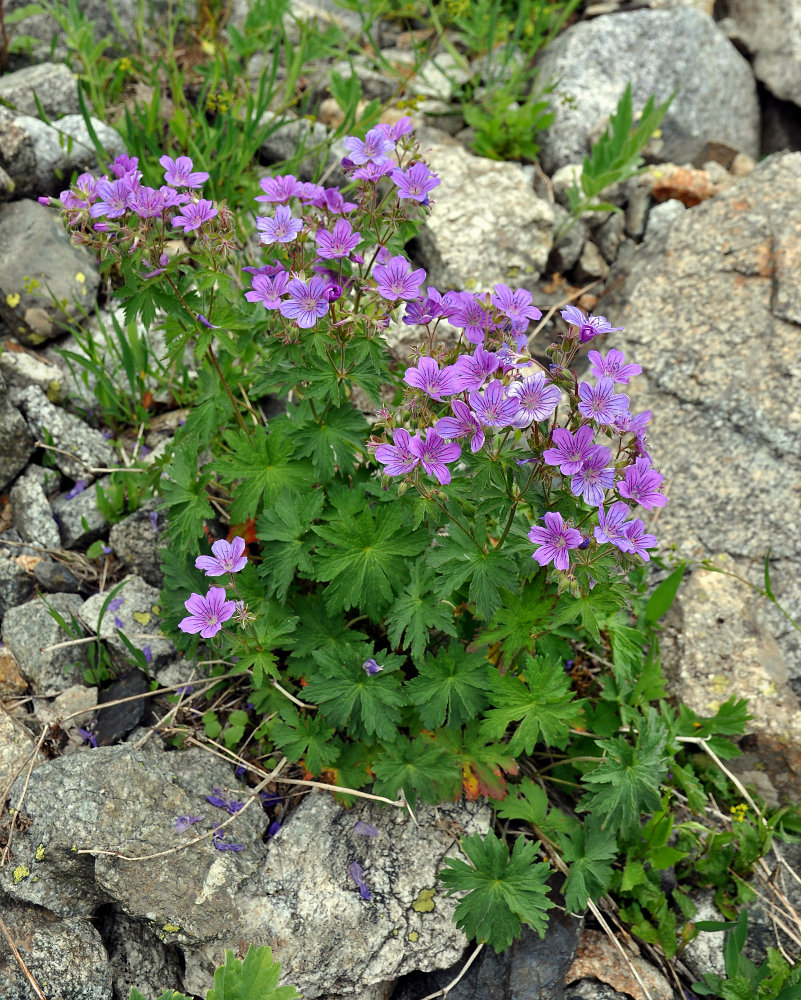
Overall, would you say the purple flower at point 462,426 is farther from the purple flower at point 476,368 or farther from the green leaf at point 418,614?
the green leaf at point 418,614

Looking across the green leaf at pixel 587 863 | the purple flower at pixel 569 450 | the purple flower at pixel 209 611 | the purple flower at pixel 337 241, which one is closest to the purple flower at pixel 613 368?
the purple flower at pixel 569 450

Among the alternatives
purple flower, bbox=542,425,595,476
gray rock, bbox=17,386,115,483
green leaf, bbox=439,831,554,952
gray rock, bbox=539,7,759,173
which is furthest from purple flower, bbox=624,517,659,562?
gray rock, bbox=539,7,759,173

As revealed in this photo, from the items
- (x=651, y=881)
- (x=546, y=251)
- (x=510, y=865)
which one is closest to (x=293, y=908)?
(x=510, y=865)

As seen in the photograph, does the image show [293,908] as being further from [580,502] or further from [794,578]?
[794,578]

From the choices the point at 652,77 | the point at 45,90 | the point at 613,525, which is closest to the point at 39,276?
the point at 45,90

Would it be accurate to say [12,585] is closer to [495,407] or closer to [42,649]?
[42,649]

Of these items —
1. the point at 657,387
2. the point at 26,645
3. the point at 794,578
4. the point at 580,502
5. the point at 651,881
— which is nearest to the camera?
the point at 580,502

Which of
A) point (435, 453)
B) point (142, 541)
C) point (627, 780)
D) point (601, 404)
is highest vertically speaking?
point (601, 404)
